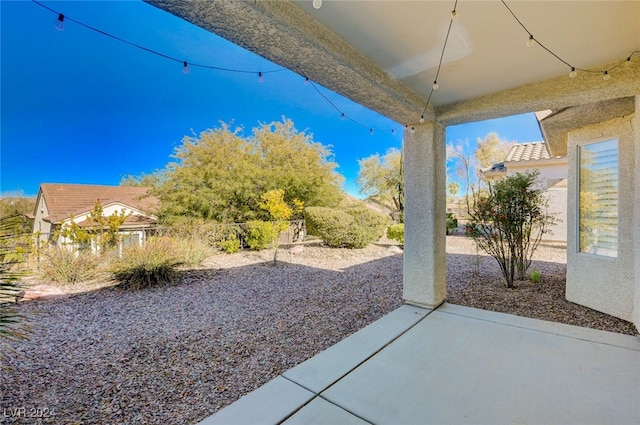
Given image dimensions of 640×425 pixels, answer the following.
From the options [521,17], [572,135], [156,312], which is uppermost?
[521,17]

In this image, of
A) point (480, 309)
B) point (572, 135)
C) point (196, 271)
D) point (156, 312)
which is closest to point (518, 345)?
point (480, 309)

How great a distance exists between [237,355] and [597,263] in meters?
5.19

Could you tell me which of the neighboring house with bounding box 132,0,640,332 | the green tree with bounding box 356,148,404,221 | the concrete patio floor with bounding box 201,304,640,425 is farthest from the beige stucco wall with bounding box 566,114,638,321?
the green tree with bounding box 356,148,404,221

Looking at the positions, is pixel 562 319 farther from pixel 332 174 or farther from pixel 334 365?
pixel 332 174

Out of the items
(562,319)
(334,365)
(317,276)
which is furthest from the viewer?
(317,276)

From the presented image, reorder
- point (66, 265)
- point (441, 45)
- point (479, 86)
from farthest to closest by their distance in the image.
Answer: point (66, 265) → point (479, 86) → point (441, 45)

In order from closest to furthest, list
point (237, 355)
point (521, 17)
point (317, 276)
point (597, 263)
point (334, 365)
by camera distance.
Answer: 1. point (521, 17)
2. point (334, 365)
3. point (237, 355)
4. point (597, 263)
5. point (317, 276)

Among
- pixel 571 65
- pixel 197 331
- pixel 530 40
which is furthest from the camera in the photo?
pixel 197 331

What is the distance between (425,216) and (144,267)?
5.78 meters

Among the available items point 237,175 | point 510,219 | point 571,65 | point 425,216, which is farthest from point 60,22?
point 237,175

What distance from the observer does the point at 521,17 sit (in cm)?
226

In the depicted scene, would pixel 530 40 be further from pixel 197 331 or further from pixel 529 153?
pixel 529 153

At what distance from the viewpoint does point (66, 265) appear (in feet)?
20.0

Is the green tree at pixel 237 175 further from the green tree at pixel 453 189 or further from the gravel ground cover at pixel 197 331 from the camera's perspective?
the green tree at pixel 453 189
